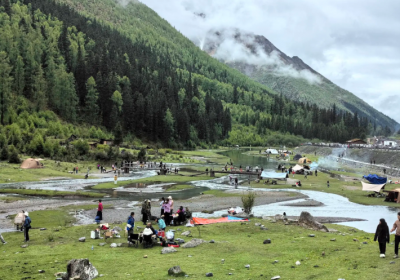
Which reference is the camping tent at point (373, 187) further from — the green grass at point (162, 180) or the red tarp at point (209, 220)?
the red tarp at point (209, 220)

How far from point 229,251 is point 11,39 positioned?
6019 inches

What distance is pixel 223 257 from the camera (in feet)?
66.5

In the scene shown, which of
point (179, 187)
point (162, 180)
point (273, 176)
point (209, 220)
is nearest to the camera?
point (209, 220)

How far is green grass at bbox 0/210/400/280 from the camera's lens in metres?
16.9

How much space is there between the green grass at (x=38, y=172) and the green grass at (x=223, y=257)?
135 ft

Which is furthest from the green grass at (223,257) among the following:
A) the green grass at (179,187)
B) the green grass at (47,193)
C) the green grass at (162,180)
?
the green grass at (162,180)

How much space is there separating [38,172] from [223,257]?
204ft

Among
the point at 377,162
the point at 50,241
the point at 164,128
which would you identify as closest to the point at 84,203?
the point at 50,241

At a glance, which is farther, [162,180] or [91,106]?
[91,106]

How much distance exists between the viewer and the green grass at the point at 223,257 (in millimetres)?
16922

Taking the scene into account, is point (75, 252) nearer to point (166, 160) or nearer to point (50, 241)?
point (50, 241)

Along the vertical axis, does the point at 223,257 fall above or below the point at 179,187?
above

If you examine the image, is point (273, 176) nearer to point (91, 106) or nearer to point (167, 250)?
point (167, 250)

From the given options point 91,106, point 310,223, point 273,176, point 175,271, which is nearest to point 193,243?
point 175,271
